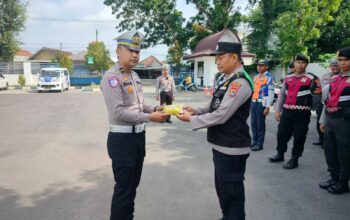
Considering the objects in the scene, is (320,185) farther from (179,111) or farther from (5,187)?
(5,187)

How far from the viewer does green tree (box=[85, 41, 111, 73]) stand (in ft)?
115

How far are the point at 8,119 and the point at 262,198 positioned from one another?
30.3 ft

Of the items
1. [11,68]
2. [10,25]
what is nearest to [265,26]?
[11,68]

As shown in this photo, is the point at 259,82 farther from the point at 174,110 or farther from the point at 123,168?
the point at 123,168

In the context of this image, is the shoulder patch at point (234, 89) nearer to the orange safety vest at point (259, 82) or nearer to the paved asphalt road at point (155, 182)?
the paved asphalt road at point (155, 182)

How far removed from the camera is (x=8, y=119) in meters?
9.84

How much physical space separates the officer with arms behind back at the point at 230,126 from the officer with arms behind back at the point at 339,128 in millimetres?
1888

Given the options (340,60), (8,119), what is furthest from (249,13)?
(340,60)

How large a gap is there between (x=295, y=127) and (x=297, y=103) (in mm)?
431

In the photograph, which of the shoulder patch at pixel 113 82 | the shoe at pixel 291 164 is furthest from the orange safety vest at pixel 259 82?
the shoulder patch at pixel 113 82

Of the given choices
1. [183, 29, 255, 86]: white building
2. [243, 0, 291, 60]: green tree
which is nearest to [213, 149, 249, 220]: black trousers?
[183, 29, 255, 86]: white building

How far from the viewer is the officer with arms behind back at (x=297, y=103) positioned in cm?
471

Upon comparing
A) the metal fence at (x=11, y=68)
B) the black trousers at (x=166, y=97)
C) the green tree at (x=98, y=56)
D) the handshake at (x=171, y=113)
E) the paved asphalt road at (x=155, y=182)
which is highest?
the green tree at (x=98, y=56)

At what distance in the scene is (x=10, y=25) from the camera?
115ft
